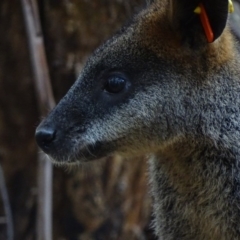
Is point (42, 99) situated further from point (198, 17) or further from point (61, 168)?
point (198, 17)

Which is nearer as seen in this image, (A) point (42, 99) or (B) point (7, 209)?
(A) point (42, 99)

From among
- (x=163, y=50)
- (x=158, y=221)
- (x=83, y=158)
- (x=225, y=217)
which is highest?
(x=163, y=50)

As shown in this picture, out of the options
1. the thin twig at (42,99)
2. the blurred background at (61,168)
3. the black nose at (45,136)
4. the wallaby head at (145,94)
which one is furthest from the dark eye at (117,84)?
the blurred background at (61,168)

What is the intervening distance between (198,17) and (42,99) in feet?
5.73

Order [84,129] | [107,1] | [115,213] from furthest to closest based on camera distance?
[115,213], [107,1], [84,129]

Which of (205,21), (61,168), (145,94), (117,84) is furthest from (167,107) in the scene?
(61,168)

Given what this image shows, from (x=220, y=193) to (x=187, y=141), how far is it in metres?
0.32

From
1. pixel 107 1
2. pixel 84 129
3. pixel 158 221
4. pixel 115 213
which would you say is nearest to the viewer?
pixel 84 129

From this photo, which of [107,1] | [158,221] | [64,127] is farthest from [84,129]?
[107,1]

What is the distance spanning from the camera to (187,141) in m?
4.14

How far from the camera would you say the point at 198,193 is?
4.23 meters

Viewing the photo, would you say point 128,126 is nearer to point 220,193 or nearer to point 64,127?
point 64,127

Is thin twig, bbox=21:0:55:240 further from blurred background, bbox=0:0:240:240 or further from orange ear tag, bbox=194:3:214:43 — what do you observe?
orange ear tag, bbox=194:3:214:43

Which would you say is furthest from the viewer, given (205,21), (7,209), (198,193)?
(7,209)
